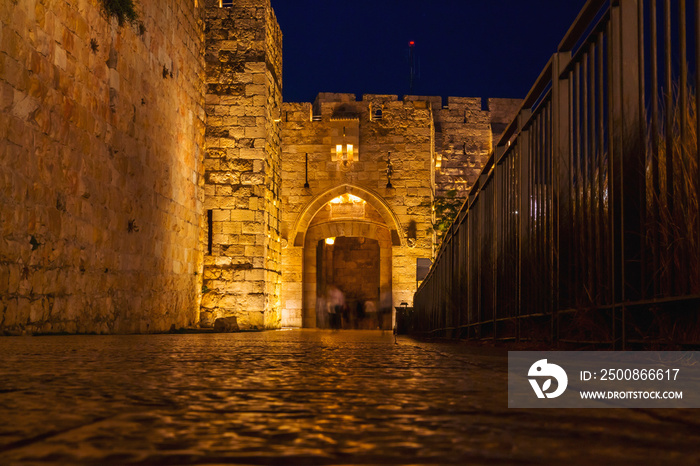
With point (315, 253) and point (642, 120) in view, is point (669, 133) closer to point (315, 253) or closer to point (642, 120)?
point (642, 120)

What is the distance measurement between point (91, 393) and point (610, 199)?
71.6 inches


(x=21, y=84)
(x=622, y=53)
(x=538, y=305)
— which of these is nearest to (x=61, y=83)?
(x=21, y=84)

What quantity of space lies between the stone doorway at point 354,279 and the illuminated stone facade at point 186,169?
494 centimetres

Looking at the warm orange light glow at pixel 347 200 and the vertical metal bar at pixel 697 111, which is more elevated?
the warm orange light glow at pixel 347 200

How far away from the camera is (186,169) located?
12.3 m

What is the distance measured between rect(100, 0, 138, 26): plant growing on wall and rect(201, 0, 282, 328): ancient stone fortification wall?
179 inches

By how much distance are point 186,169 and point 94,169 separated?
13.6 ft

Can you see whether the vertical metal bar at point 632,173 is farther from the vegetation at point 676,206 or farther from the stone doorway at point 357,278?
the stone doorway at point 357,278

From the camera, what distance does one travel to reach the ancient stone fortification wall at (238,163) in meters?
13.7

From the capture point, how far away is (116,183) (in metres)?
8.90

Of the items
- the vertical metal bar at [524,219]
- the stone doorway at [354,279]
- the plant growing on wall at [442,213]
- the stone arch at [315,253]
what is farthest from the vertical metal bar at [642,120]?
the stone doorway at [354,279]

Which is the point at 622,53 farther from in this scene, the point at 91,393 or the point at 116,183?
the point at 116,183

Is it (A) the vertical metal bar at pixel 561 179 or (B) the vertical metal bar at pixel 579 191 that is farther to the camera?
(A) the vertical metal bar at pixel 561 179

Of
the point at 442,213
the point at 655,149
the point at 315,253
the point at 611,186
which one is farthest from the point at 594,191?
the point at 315,253
